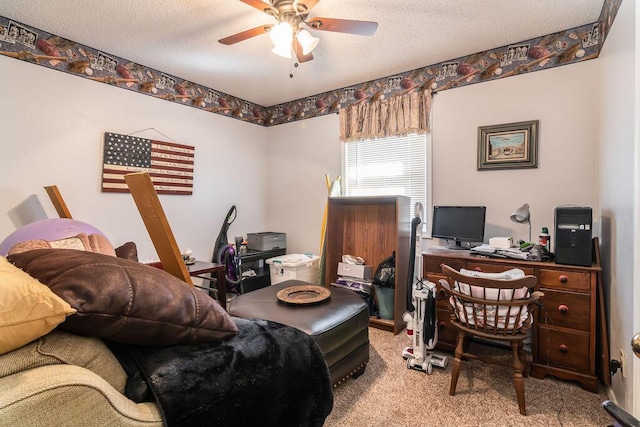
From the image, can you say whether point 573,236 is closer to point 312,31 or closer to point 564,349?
point 564,349

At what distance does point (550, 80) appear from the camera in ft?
8.57

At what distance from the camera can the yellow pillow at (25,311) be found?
0.64 metres

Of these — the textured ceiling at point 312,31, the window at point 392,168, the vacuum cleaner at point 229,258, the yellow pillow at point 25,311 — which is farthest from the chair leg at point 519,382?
the vacuum cleaner at point 229,258

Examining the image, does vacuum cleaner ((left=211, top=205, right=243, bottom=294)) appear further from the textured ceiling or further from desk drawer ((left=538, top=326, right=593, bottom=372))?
desk drawer ((left=538, top=326, right=593, bottom=372))

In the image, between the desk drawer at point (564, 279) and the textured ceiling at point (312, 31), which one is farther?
the textured ceiling at point (312, 31)

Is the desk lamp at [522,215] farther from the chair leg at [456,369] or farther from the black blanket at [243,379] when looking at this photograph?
the black blanket at [243,379]

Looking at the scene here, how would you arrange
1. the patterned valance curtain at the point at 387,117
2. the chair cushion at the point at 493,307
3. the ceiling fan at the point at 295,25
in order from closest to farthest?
the chair cushion at the point at 493,307 < the ceiling fan at the point at 295,25 < the patterned valance curtain at the point at 387,117

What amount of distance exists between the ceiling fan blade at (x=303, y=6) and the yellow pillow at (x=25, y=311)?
1.94 meters

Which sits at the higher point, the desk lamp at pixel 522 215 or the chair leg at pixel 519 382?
the desk lamp at pixel 522 215

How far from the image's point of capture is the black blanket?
2.72ft

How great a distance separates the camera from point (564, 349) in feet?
6.79

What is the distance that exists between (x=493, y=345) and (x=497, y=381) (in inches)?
26.4

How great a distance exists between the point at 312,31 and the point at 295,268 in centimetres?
239

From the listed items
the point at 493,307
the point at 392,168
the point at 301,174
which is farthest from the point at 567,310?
the point at 301,174
